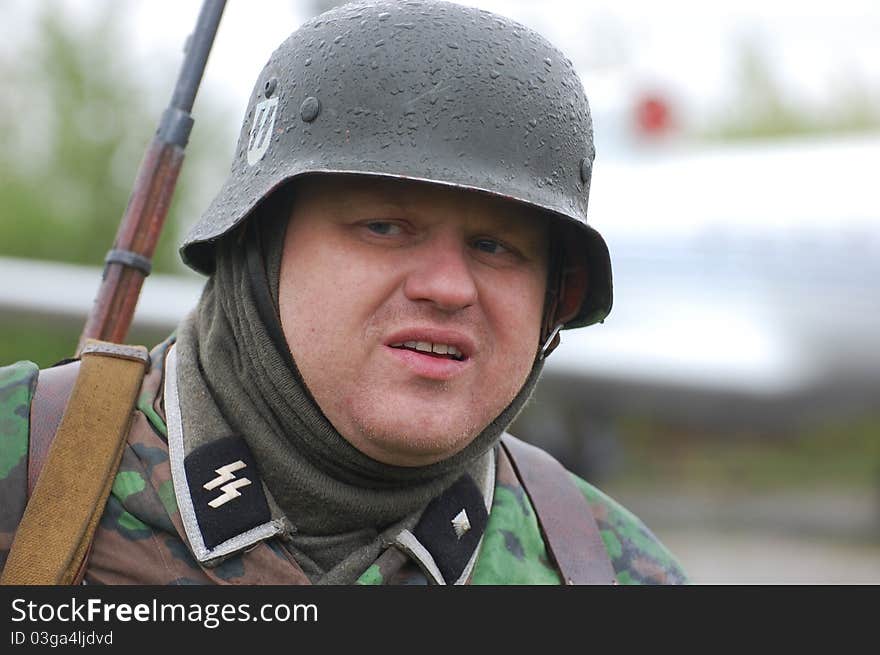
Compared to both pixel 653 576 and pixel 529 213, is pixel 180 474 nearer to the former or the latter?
pixel 529 213

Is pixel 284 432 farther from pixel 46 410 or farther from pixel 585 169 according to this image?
pixel 585 169

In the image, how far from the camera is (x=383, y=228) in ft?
7.45

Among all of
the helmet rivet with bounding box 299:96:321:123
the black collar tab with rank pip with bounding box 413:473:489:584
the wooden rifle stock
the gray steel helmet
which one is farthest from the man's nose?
the wooden rifle stock

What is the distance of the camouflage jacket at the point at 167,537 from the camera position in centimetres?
218

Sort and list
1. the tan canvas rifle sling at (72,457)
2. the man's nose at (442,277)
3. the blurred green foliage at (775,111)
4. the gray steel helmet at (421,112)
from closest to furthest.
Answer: the tan canvas rifle sling at (72,457) < the man's nose at (442,277) < the gray steel helmet at (421,112) < the blurred green foliage at (775,111)

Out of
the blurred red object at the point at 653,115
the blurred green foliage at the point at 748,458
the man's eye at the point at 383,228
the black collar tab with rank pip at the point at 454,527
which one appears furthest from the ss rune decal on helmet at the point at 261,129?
the blurred green foliage at the point at 748,458

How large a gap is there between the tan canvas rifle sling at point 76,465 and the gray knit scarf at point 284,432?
0.14 metres

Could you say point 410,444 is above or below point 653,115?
below

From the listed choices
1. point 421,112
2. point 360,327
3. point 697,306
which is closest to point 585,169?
point 421,112

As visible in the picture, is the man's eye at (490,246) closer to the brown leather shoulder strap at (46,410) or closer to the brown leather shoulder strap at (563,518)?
the brown leather shoulder strap at (563,518)

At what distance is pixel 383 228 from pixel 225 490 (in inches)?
22.3

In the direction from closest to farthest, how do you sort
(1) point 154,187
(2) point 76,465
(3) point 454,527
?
(2) point 76,465, (3) point 454,527, (1) point 154,187
